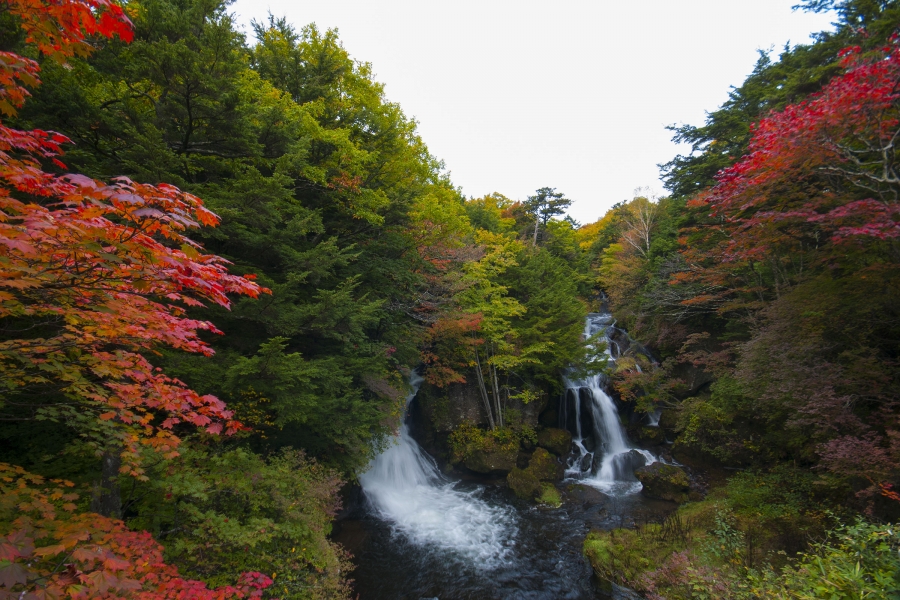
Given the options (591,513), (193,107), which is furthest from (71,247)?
(591,513)

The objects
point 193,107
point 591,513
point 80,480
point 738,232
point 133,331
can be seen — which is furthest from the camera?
point 591,513

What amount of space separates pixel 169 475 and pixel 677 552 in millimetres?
9483

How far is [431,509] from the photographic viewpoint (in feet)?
37.8

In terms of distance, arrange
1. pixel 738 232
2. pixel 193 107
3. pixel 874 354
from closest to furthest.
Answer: pixel 193 107 → pixel 874 354 → pixel 738 232

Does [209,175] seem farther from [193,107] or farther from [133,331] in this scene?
Answer: [133,331]

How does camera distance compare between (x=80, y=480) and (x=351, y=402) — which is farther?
(x=351, y=402)

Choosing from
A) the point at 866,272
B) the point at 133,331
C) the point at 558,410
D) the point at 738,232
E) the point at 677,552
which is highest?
the point at 738,232

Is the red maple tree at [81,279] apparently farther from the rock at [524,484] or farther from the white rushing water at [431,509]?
the rock at [524,484]

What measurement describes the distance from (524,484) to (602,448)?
17.1 feet

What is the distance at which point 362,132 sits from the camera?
38.1 feet

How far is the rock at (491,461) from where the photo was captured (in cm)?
1355

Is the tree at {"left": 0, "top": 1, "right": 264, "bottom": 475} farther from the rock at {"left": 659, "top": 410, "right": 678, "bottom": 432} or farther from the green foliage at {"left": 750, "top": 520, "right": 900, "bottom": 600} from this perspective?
the rock at {"left": 659, "top": 410, "right": 678, "bottom": 432}

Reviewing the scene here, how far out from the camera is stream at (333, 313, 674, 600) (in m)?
8.08

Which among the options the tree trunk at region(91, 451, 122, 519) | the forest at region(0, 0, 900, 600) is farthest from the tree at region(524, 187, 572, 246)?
the tree trunk at region(91, 451, 122, 519)
